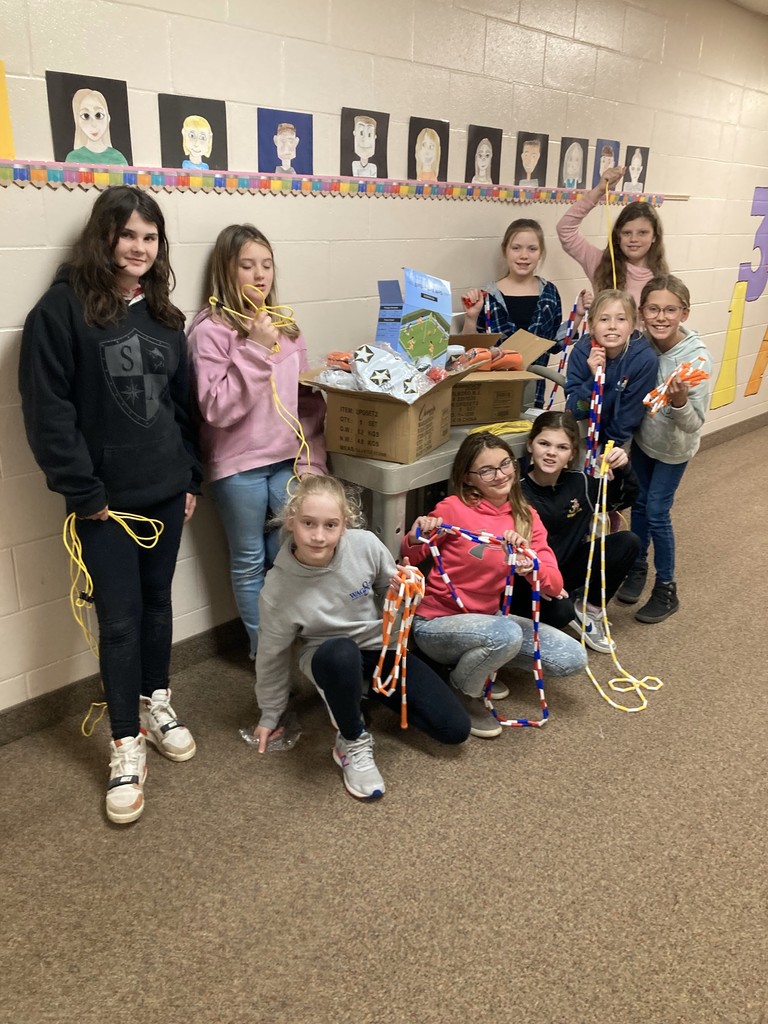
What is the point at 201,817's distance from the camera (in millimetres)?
2033

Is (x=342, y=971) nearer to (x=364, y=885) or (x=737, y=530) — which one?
(x=364, y=885)

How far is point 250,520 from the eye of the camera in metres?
2.45

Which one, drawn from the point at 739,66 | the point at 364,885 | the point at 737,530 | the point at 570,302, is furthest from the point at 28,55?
the point at 739,66

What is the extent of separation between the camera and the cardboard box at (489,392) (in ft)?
8.88

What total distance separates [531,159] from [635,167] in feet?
3.04

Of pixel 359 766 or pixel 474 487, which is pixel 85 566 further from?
pixel 474 487

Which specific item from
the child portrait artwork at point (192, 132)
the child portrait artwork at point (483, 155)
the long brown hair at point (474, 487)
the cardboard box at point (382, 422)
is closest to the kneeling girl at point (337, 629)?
the cardboard box at point (382, 422)

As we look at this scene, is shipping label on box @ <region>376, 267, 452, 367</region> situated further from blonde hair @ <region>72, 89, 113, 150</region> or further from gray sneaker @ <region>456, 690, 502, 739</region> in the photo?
gray sneaker @ <region>456, 690, 502, 739</region>

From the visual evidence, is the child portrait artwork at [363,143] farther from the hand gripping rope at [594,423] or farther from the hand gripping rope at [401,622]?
the hand gripping rope at [401,622]

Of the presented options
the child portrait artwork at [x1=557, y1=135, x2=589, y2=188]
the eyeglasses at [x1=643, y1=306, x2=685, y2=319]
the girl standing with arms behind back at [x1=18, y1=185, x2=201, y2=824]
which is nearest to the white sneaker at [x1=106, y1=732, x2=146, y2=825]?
the girl standing with arms behind back at [x1=18, y1=185, x2=201, y2=824]

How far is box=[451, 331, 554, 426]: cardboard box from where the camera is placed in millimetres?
2707

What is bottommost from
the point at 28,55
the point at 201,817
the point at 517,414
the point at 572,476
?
the point at 201,817

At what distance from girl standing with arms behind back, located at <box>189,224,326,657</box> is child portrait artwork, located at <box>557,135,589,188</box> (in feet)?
5.79

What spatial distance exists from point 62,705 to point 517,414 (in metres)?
1.79
